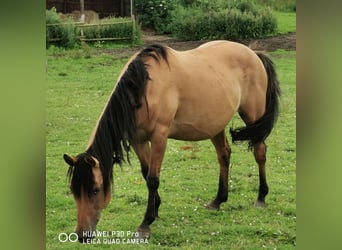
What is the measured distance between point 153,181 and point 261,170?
0.76 meters

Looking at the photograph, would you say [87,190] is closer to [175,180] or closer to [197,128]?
[175,180]

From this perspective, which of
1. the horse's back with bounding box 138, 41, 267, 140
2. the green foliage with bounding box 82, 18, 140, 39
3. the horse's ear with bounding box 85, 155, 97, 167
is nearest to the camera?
the horse's ear with bounding box 85, 155, 97, 167

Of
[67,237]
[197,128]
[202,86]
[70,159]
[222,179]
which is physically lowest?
[67,237]

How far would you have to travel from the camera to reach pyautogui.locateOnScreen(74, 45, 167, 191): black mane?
380cm

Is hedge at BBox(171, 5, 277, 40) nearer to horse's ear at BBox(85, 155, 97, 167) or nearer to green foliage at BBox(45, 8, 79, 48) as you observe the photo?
green foliage at BBox(45, 8, 79, 48)

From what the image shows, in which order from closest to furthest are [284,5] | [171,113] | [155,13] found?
[171,113], [284,5], [155,13]

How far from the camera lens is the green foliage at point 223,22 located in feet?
13.4

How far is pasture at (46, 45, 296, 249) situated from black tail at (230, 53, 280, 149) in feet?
0.17

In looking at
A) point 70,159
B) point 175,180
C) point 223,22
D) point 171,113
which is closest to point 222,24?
point 223,22

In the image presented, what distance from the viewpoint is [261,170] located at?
4.16m

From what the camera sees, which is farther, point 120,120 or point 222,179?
point 222,179

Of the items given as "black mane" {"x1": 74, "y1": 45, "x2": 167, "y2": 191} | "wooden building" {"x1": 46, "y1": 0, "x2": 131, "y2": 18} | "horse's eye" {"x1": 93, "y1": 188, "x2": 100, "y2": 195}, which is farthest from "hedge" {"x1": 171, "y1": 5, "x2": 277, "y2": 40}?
"horse's eye" {"x1": 93, "y1": 188, "x2": 100, "y2": 195}

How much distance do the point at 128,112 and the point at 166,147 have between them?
0.39m

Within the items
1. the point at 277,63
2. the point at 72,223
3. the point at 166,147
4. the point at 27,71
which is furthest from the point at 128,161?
the point at 277,63
